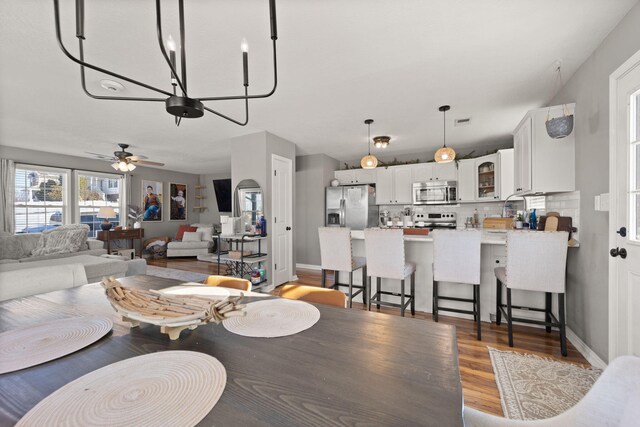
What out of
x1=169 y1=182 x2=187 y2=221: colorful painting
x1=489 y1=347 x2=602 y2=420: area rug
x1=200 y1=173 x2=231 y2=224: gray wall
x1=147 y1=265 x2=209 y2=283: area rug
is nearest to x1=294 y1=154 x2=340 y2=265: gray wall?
x1=147 y1=265 x2=209 y2=283: area rug

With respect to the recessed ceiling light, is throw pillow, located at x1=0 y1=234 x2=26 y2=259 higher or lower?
lower

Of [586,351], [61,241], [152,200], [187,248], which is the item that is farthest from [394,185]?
[152,200]

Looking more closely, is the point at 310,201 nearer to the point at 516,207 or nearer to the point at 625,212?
the point at 516,207

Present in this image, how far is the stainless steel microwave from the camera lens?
5086 millimetres

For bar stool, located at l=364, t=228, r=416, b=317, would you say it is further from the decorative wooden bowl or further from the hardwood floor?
the decorative wooden bowl

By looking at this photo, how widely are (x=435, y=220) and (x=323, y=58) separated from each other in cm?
441

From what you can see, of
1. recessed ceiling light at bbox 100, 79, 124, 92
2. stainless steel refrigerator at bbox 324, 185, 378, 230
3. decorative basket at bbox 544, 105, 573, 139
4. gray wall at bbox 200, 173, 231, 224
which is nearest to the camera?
decorative basket at bbox 544, 105, 573, 139

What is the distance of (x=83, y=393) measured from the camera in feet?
2.07

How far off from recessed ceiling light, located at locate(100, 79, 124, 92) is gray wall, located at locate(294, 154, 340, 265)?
364 cm

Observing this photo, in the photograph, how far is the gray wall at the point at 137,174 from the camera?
16.4 feet

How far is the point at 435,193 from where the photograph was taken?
5223 mm

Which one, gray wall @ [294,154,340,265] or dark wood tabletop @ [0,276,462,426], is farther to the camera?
gray wall @ [294,154,340,265]

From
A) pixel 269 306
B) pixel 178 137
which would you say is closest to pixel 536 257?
pixel 269 306

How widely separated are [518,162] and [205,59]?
11.5 feet
